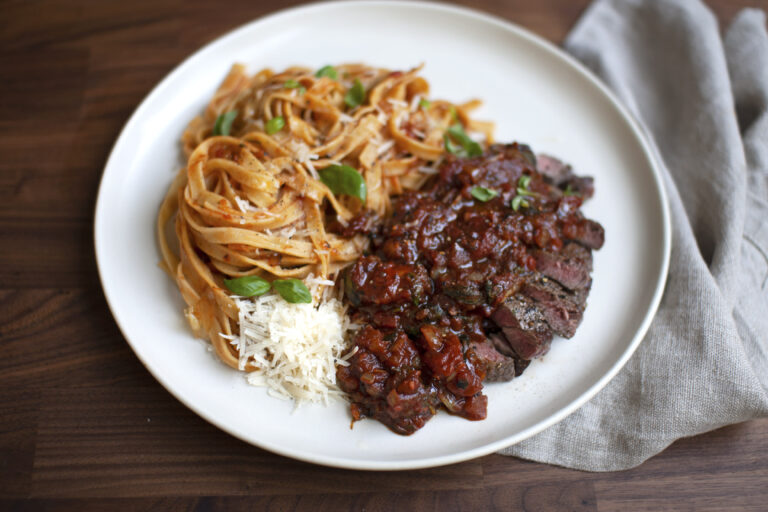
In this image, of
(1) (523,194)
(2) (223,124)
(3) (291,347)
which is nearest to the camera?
(3) (291,347)

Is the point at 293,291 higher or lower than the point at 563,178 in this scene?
lower

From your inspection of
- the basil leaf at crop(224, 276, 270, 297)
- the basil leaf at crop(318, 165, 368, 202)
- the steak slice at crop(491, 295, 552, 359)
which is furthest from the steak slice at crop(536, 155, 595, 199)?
the basil leaf at crop(224, 276, 270, 297)

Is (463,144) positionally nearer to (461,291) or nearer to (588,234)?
(588,234)

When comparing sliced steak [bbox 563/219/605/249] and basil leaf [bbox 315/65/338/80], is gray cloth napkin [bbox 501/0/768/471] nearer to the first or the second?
sliced steak [bbox 563/219/605/249]

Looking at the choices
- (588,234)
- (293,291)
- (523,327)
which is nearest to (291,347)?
(293,291)

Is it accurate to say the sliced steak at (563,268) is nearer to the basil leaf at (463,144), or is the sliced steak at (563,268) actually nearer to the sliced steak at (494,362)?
the sliced steak at (494,362)

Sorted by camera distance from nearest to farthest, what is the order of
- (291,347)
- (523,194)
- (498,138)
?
(291,347), (523,194), (498,138)
